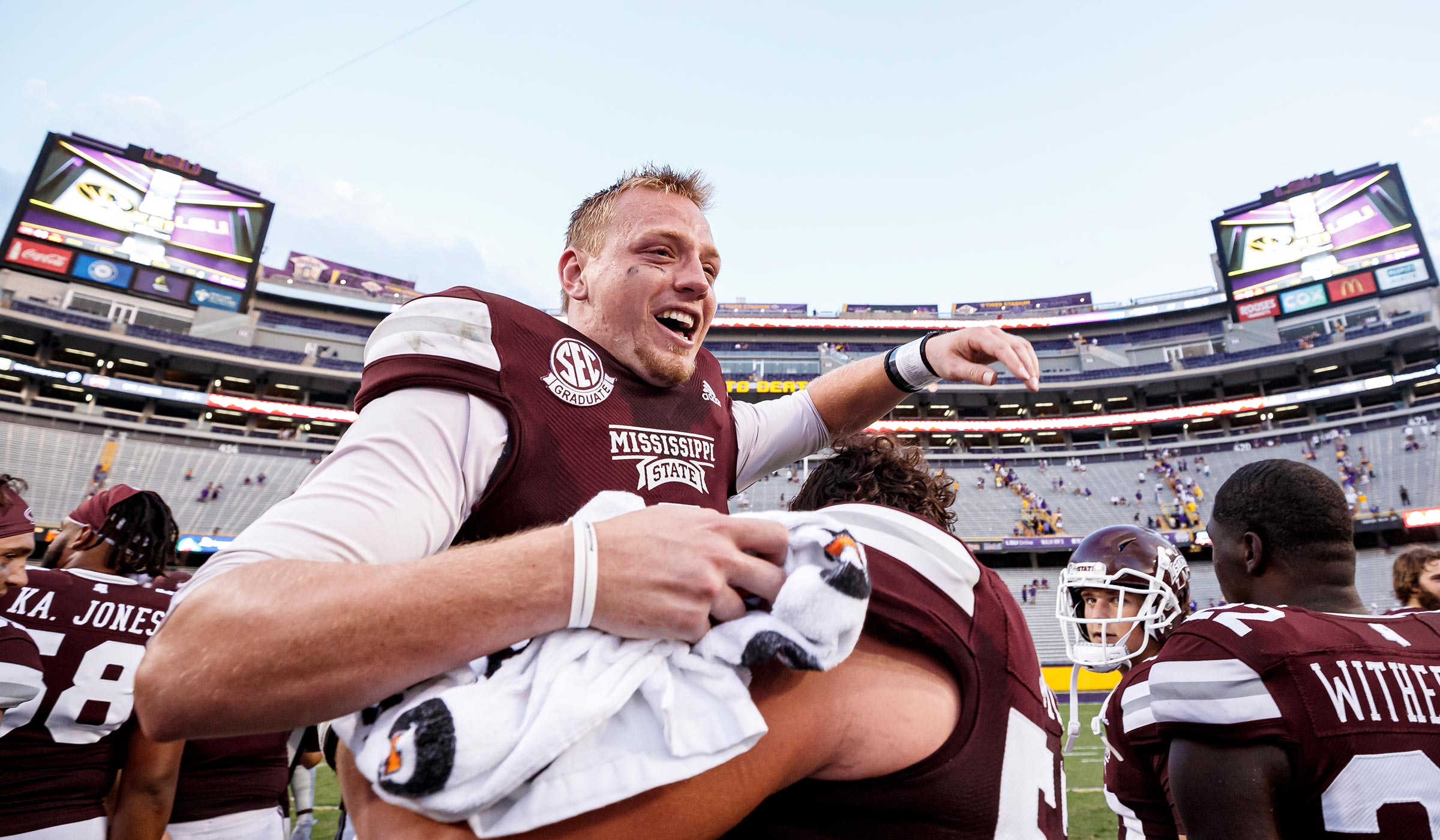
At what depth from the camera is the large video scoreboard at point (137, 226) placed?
29516mm

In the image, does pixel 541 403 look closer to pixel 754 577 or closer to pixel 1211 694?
pixel 754 577

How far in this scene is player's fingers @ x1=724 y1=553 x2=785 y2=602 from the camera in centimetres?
101

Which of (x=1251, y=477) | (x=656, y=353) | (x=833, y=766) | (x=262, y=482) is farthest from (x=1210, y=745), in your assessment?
(x=262, y=482)

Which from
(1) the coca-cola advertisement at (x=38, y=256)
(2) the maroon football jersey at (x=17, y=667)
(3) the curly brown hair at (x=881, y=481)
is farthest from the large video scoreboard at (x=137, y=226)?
(3) the curly brown hair at (x=881, y=481)

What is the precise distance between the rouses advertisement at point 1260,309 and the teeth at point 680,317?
134 feet

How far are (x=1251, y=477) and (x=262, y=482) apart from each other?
1399 inches

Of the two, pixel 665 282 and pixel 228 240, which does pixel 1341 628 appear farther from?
pixel 228 240

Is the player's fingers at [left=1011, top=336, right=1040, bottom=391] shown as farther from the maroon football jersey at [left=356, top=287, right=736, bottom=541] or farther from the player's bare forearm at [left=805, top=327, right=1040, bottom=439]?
the maroon football jersey at [left=356, top=287, right=736, bottom=541]

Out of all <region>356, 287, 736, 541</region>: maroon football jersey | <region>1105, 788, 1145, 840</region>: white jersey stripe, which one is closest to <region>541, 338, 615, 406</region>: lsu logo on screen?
<region>356, 287, 736, 541</region>: maroon football jersey

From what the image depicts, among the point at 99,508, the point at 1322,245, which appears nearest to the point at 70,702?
the point at 99,508

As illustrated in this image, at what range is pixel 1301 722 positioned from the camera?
2104mm

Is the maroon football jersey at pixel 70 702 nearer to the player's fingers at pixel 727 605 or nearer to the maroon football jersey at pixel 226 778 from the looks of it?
the maroon football jersey at pixel 226 778

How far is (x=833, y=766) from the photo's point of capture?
1168 mm

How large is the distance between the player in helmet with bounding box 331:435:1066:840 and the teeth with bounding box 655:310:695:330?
810 millimetres
